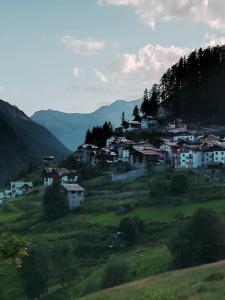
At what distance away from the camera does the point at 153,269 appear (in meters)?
52.1

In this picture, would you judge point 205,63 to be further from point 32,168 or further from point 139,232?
point 139,232

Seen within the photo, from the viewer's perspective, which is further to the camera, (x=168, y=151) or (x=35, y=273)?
(x=168, y=151)

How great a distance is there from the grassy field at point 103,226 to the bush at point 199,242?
7.42 ft

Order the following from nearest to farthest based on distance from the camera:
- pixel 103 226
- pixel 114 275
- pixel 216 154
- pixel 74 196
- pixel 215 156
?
pixel 114 275, pixel 103 226, pixel 74 196, pixel 216 154, pixel 215 156

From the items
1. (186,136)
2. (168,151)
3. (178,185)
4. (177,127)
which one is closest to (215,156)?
(168,151)

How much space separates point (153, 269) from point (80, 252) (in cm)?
2013

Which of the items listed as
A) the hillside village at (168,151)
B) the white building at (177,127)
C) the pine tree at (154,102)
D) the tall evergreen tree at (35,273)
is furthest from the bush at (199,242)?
the pine tree at (154,102)

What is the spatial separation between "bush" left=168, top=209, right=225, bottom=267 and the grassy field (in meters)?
2.26

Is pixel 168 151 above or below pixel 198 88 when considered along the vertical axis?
below

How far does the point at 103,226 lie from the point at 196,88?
72.8 m

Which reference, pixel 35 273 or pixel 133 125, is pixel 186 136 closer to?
pixel 133 125

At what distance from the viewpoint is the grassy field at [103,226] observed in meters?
57.3

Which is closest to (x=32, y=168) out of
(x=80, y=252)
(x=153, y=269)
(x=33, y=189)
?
(x=33, y=189)

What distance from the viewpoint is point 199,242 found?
163ft
